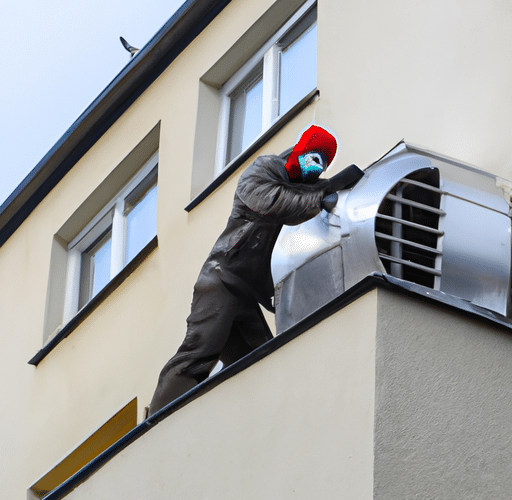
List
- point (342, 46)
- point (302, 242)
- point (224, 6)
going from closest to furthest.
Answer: point (302, 242) < point (342, 46) < point (224, 6)

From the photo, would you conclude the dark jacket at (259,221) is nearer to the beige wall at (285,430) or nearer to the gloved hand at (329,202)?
the gloved hand at (329,202)

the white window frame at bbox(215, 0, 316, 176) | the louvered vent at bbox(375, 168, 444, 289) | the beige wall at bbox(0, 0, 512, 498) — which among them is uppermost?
the white window frame at bbox(215, 0, 316, 176)

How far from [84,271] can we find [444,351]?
6.98 m

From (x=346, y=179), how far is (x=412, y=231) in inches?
22.0

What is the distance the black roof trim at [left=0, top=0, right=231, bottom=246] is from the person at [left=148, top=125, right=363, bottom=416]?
3.88 m

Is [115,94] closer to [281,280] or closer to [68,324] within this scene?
[68,324]

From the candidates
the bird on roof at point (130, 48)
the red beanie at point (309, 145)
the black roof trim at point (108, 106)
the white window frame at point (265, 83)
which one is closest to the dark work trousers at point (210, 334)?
the red beanie at point (309, 145)

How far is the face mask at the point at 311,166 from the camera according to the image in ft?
19.6

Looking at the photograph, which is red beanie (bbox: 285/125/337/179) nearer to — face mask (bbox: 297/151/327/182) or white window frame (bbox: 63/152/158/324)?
face mask (bbox: 297/151/327/182)

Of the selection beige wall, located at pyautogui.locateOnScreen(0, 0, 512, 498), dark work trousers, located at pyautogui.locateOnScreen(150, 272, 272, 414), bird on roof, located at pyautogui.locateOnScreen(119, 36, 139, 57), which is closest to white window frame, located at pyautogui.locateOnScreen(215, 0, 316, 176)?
beige wall, located at pyautogui.locateOnScreen(0, 0, 512, 498)

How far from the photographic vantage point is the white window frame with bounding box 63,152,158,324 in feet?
34.4

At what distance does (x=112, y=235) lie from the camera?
10.7 meters

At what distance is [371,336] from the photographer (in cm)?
462

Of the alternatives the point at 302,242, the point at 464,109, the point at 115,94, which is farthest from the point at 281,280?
the point at 115,94
